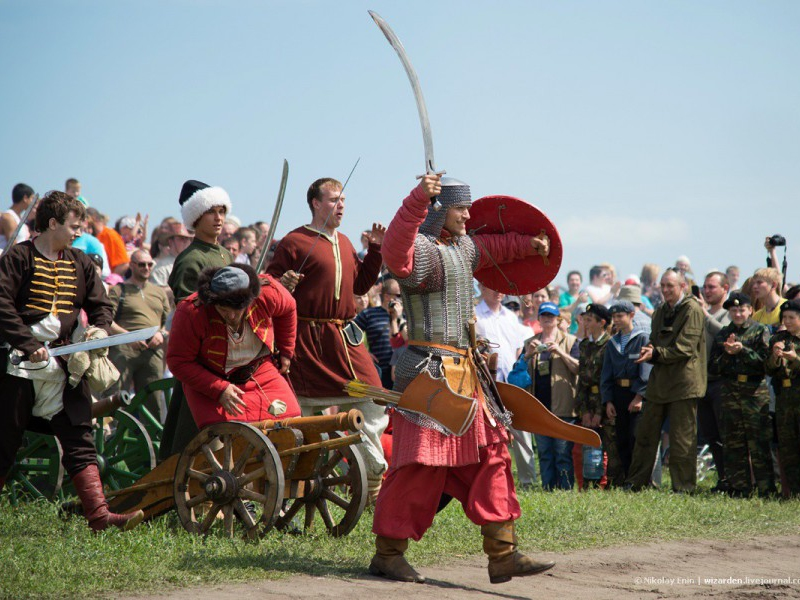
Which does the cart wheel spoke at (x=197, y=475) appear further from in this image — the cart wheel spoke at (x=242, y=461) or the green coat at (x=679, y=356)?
the green coat at (x=679, y=356)

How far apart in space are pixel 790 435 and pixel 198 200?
5187mm

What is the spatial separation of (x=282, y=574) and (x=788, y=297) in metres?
6.76

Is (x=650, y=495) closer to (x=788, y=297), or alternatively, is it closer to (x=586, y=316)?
(x=586, y=316)

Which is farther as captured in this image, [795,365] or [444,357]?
[795,365]

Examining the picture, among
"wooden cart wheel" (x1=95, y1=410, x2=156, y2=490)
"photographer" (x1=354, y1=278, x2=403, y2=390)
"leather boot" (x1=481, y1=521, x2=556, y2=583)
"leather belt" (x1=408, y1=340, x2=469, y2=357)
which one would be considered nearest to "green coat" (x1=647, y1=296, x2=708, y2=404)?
"photographer" (x1=354, y1=278, x2=403, y2=390)

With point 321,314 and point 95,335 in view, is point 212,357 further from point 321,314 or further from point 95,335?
point 321,314

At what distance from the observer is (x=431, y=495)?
5.51m

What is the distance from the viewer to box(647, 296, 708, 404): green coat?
955cm

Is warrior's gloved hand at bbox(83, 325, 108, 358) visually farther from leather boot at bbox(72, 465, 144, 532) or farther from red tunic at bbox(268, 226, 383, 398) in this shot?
red tunic at bbox(268, 226, 383, 398)

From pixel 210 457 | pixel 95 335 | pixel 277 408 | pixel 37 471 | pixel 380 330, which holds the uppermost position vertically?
pixel 380 330

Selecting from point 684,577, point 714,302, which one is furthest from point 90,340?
point 714,302

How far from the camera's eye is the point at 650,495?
875 centimetres

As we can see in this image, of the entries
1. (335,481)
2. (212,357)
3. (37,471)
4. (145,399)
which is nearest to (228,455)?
(212,357)

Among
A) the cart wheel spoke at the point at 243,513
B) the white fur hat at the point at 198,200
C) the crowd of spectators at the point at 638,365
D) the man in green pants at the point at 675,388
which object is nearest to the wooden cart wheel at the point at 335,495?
the cart wheel spoke at the point at 243,513
